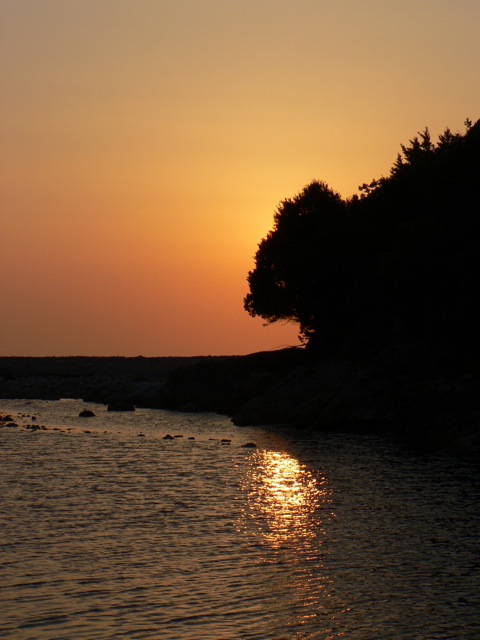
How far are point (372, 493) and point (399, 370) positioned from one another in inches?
971

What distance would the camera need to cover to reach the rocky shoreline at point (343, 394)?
162ft

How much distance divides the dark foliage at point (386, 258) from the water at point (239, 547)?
1579 centimetres

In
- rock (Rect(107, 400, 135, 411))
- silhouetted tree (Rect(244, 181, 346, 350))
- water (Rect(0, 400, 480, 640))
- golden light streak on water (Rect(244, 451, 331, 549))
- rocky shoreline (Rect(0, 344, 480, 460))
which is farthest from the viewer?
rock (Rect(107, 400, 135, 411))

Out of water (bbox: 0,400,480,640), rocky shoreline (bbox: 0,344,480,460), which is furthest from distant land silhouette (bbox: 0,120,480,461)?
water (bbox: 0,400,480,640)

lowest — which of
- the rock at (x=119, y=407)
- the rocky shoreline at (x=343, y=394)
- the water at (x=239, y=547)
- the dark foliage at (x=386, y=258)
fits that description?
A: the water at (x=239, y=547)

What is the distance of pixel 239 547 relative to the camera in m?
22.7

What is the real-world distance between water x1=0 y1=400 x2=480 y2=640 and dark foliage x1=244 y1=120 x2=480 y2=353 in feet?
51.8

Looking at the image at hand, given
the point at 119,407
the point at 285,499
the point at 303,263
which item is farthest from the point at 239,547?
the point at 119,407

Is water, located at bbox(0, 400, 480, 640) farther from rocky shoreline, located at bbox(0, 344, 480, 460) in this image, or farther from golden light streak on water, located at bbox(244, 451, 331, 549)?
rocky shoreline, located at bbox(0, 344, 480, 460)

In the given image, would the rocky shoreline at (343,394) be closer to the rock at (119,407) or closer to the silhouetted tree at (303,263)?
the rock at (119,407)

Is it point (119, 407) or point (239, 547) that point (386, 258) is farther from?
point (239, 547)

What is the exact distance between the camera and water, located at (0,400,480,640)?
54.6 ft

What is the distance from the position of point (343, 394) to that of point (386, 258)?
29.7 feet

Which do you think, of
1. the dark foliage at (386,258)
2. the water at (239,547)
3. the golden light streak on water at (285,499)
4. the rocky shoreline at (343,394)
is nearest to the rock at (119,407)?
the rocky shoreline at (343,394)
